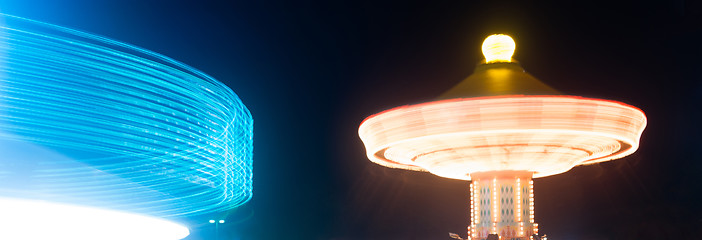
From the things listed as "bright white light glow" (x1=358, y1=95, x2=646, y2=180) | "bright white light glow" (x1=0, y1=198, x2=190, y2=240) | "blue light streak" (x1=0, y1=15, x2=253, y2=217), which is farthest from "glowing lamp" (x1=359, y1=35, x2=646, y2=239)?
"bright white light glow" (x1=0, y1=198, x2=190, y2=240)

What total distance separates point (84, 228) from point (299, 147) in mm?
15320

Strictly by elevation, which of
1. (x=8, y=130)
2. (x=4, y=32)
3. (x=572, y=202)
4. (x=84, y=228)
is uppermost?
(x=572, y=202)

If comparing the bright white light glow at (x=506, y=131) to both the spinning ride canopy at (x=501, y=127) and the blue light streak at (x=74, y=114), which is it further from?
the blue light streak at (x=74, y=114)

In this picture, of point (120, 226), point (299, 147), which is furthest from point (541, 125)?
point (299, 147)

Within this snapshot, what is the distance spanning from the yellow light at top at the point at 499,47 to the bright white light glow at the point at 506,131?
2063 millimetres

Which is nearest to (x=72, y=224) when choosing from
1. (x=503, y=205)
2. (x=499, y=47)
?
(x=503, y=205)

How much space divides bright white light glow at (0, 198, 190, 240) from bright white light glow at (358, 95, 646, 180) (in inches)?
150

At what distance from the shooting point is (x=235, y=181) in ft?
39.8

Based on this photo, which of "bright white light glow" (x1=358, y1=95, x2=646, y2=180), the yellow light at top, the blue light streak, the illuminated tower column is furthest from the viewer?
the yellow light at top

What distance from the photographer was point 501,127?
10.3 metres

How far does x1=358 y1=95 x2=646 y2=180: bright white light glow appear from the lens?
10.2 m

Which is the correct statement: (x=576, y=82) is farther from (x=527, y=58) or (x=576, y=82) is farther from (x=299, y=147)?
(x=299, y=147)

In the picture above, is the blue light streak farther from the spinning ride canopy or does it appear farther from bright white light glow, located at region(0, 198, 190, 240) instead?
the spinning ride canopy

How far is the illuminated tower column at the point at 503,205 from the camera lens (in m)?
11.9
